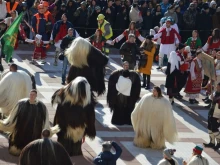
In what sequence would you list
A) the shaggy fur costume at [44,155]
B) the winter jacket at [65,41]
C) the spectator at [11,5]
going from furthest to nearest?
the spectator at [11,5]
the winter jacket at [65,41]
the shaggy fur costume at [44,155]

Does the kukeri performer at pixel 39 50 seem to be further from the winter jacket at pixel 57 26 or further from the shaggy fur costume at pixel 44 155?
the shaggy fur costume at pixel 44 155

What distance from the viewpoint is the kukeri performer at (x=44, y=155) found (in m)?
10.4

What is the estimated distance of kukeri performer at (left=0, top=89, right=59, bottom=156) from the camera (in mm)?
14977

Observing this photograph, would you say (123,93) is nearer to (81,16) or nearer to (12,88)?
(12,88)

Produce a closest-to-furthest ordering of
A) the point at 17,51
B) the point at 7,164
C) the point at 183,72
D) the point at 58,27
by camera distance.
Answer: the point at 7,164 → the point at 183,72 → the point at 58,27 → the point at 17,51

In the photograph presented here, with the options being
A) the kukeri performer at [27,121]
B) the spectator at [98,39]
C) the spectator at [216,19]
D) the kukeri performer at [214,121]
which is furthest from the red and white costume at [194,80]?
the spectator at [216,19]

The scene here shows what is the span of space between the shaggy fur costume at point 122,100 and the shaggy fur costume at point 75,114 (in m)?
2.52

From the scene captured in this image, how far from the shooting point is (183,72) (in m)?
20.7

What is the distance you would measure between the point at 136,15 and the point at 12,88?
1144 cm

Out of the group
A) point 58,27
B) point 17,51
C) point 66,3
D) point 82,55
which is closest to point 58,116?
point 82,55

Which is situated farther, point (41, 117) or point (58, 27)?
point (58, 27)

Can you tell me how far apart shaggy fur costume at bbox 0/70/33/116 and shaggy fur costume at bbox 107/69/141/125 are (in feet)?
7.30

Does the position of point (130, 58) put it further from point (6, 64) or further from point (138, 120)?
point (138, 120)

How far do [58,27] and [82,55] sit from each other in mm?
5095
